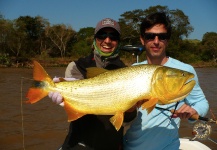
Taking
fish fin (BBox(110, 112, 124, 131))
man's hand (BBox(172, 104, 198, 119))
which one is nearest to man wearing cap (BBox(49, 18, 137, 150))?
fish fin (BBox(110, 112, 124, 131))

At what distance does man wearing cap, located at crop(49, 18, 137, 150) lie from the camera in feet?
10.6

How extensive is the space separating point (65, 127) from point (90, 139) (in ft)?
19.9

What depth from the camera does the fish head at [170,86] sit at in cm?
250

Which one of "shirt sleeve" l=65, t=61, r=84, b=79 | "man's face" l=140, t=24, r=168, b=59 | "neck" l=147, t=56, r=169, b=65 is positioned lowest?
"shirt sleeve" l=65, t=61, r=84, b=79

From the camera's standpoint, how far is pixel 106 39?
3297 mm

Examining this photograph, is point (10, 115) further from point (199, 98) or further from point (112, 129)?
point (199, 98)

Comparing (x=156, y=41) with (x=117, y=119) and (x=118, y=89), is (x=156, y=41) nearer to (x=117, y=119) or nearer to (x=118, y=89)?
(x=118, y=89)

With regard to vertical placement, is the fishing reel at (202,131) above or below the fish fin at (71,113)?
below

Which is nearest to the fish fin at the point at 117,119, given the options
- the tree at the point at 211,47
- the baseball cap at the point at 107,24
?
the baseball cap at the point at 107,24

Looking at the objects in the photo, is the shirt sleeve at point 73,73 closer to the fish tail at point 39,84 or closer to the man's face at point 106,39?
the man's face at point 106,39

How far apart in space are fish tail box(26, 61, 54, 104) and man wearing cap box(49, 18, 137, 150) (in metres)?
0.47

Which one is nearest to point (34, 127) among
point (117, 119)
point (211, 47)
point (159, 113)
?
point (159, 113)

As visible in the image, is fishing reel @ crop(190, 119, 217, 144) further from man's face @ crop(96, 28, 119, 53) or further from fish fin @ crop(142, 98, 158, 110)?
fish fin @ crop(142, 98, 158, 110)

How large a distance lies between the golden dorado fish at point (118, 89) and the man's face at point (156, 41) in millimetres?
670
